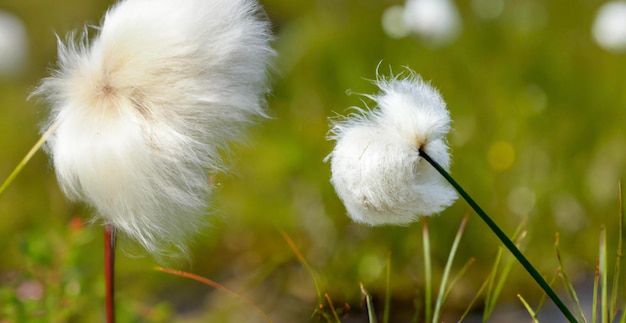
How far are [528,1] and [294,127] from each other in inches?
49.7

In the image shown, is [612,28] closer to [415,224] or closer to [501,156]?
[501,156]

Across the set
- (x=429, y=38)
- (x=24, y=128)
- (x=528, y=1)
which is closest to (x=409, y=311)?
(x=429, y=38)

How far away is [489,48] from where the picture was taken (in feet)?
10.0

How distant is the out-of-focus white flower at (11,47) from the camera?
369 cm

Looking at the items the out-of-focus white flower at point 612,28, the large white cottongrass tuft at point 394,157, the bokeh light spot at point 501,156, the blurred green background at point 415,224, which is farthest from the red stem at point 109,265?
the out-of-focus white flower at point 612,28

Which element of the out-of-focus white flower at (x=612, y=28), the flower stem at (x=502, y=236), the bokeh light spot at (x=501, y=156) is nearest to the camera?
the flower stem at (x=502, y=236)

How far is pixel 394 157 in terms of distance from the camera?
34.9 inches

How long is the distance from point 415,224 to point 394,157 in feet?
5.13

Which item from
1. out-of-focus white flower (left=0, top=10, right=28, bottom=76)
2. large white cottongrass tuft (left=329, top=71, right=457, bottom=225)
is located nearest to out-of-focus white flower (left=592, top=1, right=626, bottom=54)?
large white cottongrass tuft (left=329, top=71, right=457, bottom=225)

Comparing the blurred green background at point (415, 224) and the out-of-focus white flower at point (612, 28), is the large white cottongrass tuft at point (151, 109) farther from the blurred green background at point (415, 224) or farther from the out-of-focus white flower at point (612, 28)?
the out-of-focus white flower at point (612, 28)

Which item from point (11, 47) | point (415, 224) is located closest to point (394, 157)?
point (415, 224)

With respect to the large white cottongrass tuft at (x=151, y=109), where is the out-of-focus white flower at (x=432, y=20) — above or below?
below

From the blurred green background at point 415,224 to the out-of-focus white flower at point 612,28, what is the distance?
0.11 meters

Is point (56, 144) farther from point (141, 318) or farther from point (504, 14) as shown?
point (504, 14)
